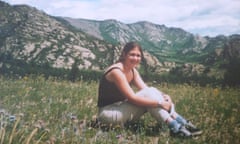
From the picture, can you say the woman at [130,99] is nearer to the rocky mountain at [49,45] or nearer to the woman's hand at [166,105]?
the woman's hand at [166,105]

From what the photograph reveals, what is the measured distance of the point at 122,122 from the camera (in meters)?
3.59

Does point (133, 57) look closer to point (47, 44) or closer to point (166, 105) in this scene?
point (166, 105)

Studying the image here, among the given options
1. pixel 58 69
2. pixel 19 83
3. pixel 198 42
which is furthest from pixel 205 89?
pixel 19 83

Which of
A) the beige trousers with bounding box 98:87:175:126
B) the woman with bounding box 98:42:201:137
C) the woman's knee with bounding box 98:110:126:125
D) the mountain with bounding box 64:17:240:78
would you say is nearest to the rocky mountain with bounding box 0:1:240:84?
the mountain with bounding box 64:17:240:78

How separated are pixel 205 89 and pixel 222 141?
2.09 ft

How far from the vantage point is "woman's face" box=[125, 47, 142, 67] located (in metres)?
3.51

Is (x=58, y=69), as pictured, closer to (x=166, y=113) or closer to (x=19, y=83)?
(x=19, y=83)

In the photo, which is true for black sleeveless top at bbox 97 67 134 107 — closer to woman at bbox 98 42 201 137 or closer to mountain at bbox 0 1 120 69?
woman at bbox 98 42 201 137

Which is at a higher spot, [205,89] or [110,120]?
[205,89]

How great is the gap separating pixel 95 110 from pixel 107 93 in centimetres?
26

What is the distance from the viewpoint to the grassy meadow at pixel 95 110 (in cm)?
323

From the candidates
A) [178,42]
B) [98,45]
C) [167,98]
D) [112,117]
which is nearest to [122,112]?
[112,117]

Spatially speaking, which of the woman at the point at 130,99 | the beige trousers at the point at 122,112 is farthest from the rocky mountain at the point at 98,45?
the beige trousers at the point at 122,112

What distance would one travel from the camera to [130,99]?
3.51 m
